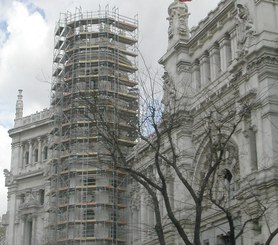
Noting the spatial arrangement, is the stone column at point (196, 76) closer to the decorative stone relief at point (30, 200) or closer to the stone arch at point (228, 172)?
the stone arch at point (228, 172)

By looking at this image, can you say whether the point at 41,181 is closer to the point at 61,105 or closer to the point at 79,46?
the point at 61,105

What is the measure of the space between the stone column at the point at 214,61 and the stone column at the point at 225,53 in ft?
2.47

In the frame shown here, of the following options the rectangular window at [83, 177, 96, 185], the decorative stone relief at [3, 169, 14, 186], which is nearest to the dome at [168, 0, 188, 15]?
the rectangular window at [83, 177, 96, 185]

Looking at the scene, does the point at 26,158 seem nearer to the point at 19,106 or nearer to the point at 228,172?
the point at 19,106

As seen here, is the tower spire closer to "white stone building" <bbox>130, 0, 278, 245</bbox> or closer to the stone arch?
"white stone building" <bbox>130, 0, 278, 245</bbox>

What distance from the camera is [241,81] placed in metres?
32.3

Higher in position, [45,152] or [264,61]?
[45,152]

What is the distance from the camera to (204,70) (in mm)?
38469

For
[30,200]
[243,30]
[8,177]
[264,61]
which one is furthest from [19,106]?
[264,61]

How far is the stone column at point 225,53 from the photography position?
36000mm

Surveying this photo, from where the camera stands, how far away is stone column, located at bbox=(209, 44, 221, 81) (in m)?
37.1

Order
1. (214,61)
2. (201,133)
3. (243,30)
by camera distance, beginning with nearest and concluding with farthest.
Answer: (243,30), (201,133), (214,61)

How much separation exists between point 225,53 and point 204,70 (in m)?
2.54

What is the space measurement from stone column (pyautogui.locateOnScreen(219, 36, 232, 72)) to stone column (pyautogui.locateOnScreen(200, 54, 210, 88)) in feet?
6.31
